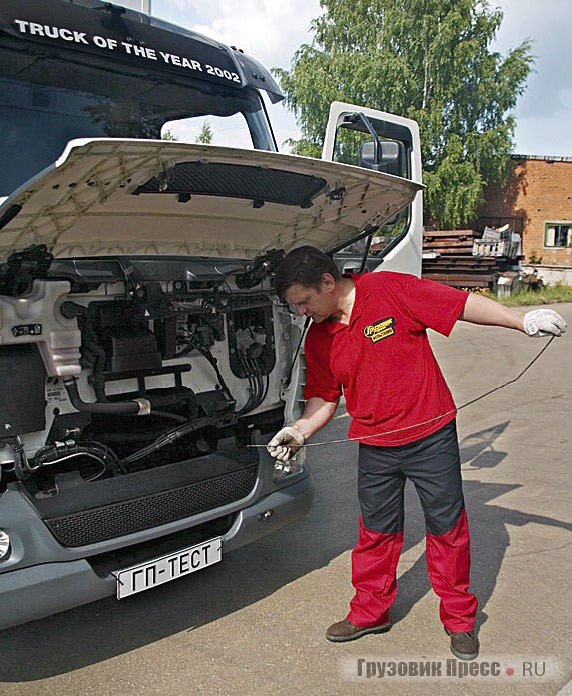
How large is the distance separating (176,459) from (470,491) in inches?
103

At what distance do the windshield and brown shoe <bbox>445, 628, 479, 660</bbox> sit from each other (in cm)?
255

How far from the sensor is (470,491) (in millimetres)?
5422

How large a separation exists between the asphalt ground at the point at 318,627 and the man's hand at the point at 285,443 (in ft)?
2.81

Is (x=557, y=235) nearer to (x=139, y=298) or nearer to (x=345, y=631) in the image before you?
(x=345, y=631)

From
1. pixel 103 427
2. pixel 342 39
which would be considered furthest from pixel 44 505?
pixel 342 39

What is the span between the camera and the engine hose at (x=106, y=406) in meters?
3.23

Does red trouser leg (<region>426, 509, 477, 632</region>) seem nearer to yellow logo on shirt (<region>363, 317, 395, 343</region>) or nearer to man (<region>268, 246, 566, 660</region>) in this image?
man (<region>268, 246, 566, 660</region>)

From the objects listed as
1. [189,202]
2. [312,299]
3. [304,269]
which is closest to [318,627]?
[312,299]

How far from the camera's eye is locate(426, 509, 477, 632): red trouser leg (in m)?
3.29

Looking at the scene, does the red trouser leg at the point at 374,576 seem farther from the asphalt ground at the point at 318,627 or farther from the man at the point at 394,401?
the asphalt ground at the point at 318,627

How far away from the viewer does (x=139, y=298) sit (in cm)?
A: 336

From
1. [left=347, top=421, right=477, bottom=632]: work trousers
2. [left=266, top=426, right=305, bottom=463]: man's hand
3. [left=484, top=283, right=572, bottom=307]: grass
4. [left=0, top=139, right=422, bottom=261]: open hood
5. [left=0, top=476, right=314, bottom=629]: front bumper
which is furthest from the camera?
[left=484, top=283, right=572, bottom=307]: grass

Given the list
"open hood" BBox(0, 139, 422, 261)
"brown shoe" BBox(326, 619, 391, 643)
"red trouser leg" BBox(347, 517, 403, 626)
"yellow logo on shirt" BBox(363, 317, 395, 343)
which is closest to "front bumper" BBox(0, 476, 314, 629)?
"brown shoe" BBox(326, 619, 391, 643)

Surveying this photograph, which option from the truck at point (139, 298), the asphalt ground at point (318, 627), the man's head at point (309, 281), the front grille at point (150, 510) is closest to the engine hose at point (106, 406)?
the truck at point (139, 298)
